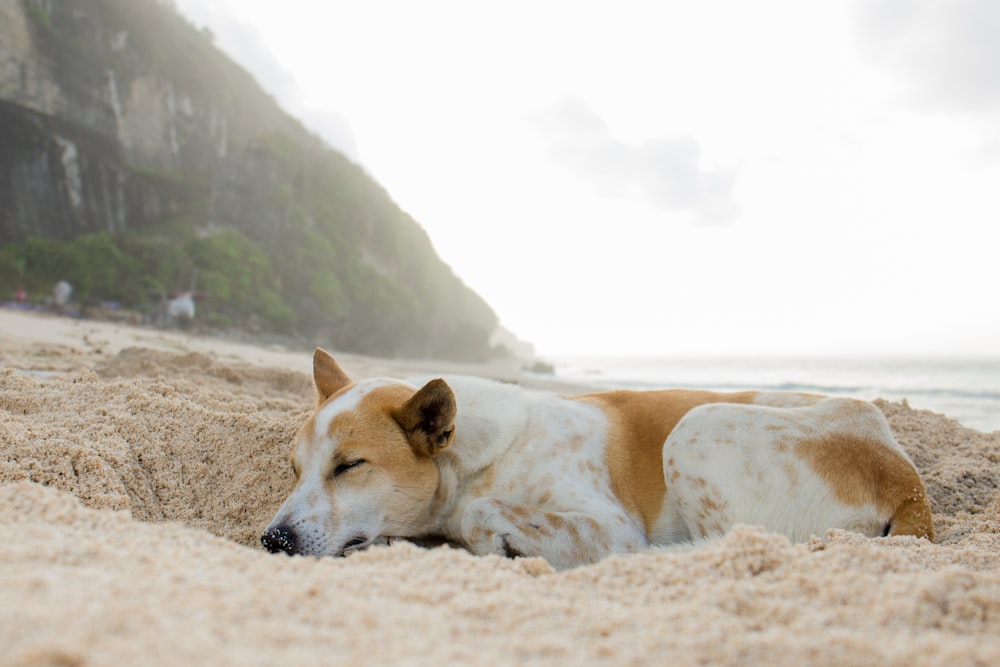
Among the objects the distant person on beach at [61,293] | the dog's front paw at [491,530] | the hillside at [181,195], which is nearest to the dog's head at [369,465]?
the dog's front paw at [491,530]

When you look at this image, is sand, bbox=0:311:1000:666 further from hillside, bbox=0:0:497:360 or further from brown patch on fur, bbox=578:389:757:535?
hillside, bbox=0:0:497:360

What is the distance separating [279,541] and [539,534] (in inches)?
46.1

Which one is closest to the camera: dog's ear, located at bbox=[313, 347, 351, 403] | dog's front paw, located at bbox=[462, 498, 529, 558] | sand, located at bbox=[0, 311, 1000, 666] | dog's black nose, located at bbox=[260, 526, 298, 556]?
sand, located at bbox=[0, 311, 1000, 666]

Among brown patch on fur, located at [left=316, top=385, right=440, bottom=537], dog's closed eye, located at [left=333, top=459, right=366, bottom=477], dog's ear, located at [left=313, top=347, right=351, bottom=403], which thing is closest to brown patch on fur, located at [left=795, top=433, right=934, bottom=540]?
brown patch on fur, located at [left=316, top=385, right=440, bottom=537]

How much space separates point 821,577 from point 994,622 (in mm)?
358

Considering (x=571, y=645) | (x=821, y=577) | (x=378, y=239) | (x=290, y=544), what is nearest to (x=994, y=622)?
(x=821, y=577)

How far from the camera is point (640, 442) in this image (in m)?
3.54

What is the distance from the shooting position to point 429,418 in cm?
298

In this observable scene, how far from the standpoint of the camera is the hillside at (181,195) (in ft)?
74.2

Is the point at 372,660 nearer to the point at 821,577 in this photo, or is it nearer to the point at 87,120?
Result: the point at 821,577

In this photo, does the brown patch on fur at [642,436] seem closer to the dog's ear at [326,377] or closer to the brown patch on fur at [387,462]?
the brown patch on fur at [387,462]

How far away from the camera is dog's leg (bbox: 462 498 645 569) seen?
8.87 feet

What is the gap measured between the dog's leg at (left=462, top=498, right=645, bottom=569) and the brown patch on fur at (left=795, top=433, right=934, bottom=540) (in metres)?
1.07

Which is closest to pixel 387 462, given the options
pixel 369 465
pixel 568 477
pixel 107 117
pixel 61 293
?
pixel 369 465
